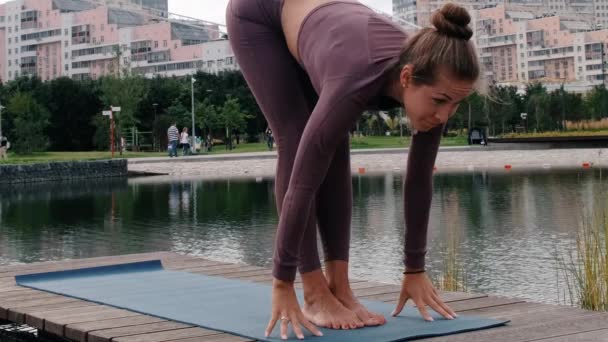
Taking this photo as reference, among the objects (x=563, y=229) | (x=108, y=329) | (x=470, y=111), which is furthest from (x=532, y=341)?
(x=470, y=111)

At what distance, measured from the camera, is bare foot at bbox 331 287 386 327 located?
132 inches

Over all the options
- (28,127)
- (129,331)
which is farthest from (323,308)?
(28,127)

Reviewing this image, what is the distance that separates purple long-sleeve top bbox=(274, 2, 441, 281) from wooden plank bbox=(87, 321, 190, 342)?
0.58 meters

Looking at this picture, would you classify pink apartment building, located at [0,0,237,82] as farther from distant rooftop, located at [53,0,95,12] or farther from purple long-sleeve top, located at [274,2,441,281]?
purple long-sleeve top, located at [274,2,441,281]

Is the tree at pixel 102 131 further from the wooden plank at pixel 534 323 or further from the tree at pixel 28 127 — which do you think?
the wooden plank at pixel 534 323

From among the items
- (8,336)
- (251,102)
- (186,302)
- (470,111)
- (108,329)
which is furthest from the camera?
(251,102)

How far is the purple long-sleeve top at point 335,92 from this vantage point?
299cm

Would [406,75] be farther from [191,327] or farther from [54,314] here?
[54,314]

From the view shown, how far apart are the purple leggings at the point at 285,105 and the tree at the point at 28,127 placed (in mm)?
41664

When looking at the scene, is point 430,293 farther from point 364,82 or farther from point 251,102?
point 251,102

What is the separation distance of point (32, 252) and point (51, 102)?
5331 centimetres

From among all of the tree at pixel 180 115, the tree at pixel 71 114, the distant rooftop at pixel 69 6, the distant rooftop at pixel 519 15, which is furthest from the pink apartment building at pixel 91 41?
the tree at pixel 180 115

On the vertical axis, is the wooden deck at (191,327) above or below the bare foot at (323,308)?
below

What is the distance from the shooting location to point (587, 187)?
15422 mm
